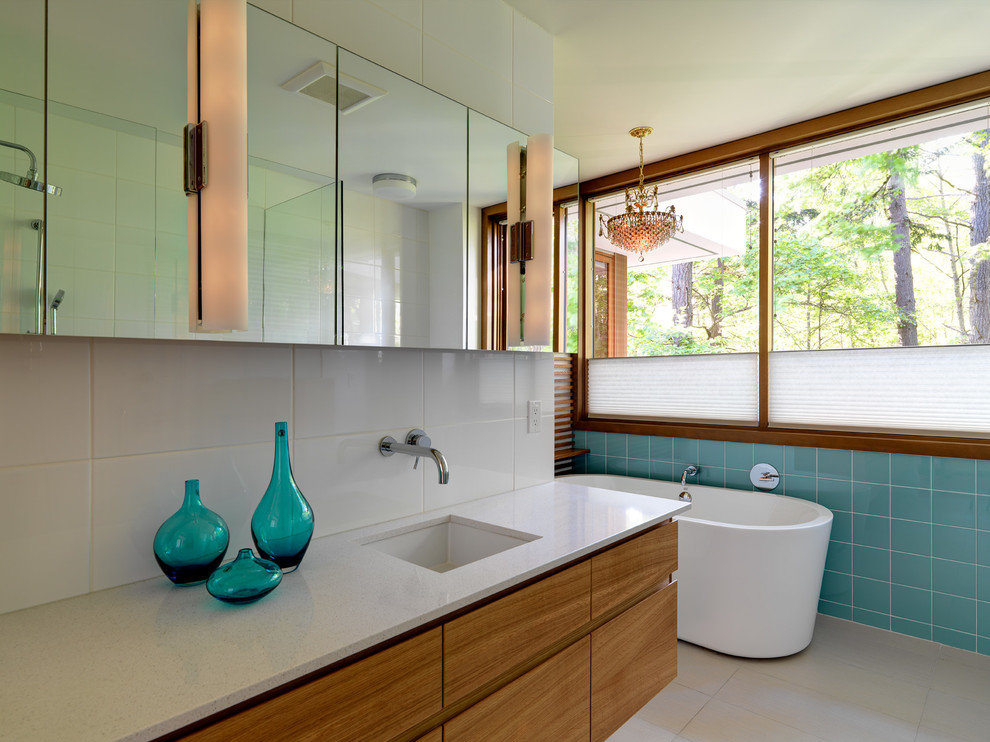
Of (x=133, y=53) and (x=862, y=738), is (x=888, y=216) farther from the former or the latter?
(x=133, y=53)

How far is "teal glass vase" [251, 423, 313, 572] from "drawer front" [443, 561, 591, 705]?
0.36 meters

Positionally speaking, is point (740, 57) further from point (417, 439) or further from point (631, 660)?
point (631, 660)

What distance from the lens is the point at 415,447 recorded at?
5.07 ft

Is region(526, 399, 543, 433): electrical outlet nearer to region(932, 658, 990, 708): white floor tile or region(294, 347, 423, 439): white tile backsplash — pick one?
region(294, 347, 423, 439): white tile backsplash

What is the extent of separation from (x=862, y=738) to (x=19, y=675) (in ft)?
8.02

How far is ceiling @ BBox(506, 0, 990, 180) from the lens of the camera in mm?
2068

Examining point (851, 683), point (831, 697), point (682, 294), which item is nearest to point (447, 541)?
point (831, 697)

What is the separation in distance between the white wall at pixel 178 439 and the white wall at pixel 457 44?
2.75ft

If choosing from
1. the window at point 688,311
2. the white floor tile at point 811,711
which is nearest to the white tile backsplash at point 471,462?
the white floor tile at point 811,711

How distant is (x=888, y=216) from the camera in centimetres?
284

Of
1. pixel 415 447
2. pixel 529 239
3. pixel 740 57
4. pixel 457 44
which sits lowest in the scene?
pixel 415 447

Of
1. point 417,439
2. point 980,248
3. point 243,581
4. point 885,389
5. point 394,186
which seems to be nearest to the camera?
point 243,581

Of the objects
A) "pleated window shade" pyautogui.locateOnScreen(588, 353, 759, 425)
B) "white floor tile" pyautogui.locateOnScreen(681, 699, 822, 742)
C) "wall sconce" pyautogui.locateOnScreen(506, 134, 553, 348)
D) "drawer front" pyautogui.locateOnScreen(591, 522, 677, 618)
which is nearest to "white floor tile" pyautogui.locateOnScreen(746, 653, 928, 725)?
"white floor tile" pyautogui.locateOnScreen(681, 699, 822, 742)

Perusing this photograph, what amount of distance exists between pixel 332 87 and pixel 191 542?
107 centimetres
